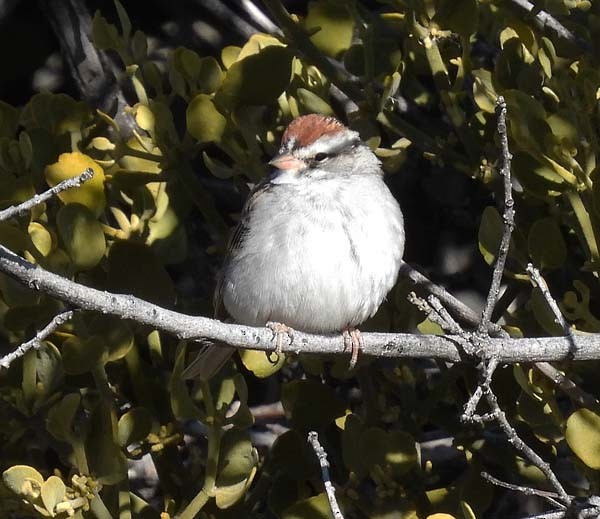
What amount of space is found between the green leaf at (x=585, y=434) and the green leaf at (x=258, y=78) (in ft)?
3.08

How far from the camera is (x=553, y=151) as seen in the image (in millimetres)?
2268

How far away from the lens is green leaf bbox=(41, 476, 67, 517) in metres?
2.13

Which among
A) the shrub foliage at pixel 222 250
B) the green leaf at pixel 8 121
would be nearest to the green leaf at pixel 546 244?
the shrub foliage at pixel 222 250

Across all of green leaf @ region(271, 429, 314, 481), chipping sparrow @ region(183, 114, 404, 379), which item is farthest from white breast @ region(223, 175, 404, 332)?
green leaf @ region(271, 429, 314, 481)

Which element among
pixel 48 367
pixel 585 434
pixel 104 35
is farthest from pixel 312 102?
pixel 585 434

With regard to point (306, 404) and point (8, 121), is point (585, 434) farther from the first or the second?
point (8, 121)

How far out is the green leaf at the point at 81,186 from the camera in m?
2.36

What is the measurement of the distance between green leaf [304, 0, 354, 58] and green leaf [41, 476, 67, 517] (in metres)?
1.18

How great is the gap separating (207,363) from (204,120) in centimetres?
54

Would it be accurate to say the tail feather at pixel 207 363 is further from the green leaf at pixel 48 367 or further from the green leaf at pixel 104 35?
the green leaf at pixel 104 35

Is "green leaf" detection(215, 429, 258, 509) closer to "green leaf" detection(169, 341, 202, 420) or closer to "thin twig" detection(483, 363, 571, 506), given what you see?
"green leaf" detection(169, 341, 202, 420)

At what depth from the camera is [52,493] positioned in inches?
84.1

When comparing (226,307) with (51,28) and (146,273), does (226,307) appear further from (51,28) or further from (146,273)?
(51,28)

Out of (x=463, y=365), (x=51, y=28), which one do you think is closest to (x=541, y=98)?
(x=463, y=365)
